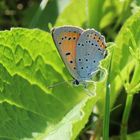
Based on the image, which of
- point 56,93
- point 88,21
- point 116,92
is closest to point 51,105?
point 56,93

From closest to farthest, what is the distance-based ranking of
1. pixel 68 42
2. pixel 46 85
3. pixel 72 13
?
pixel 68 42 < pixel 46 85 < pixel 72 13

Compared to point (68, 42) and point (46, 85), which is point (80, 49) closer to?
point (68, 42)

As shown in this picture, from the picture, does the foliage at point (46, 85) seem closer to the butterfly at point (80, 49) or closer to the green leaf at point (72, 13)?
the butterfly at point (80, 49)

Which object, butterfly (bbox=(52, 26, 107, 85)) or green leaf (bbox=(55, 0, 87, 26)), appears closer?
butterfly (bbox=(52, 26, 107, 85))

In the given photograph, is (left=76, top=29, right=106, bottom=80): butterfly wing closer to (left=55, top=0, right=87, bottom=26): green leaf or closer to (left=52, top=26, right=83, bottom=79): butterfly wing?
(left=52, top=26, right=83, bottom=79): butterfly wing

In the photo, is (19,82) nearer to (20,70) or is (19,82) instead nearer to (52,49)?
(20,70)

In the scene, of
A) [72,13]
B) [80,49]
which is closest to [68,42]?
[80,49]

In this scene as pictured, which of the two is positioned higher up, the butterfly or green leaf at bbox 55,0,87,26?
green leaf at bbox 55,0,87,26

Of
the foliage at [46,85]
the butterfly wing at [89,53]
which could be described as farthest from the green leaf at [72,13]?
the butterfly wing at [89,53]

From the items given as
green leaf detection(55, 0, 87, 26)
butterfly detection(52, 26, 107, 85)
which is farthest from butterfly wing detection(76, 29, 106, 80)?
green leaf detection(55, 0, 87, 26)
